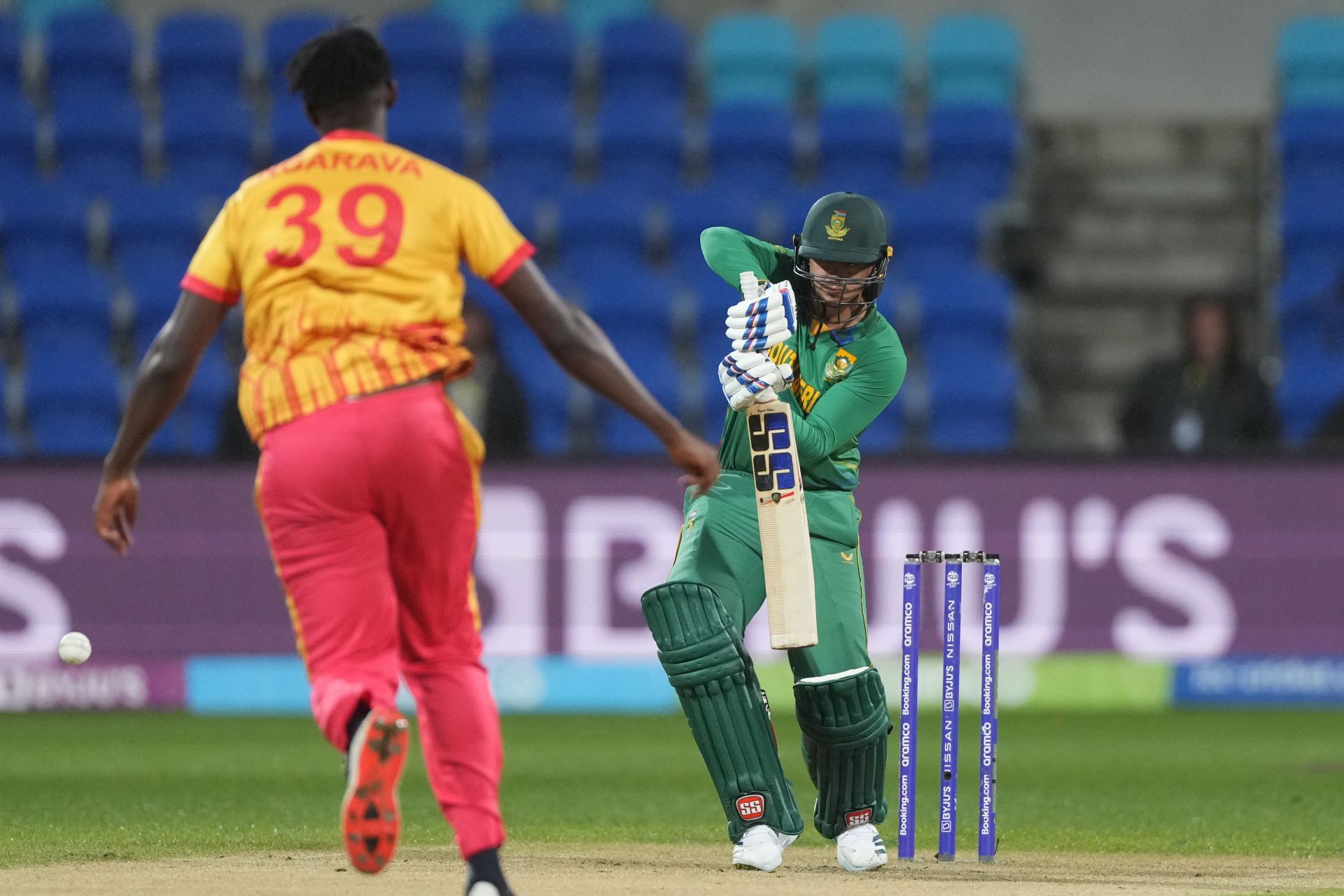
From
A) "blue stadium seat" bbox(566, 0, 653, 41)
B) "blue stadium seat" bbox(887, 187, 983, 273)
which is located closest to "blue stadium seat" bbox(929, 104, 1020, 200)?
"blue stadium seat" bbox(887, 187, 983, 273)

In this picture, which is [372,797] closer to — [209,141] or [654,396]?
[654,396]

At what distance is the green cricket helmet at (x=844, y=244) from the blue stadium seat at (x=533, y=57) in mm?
8968

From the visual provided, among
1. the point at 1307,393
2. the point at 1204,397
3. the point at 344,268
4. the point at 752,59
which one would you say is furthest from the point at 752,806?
the point at 752,59

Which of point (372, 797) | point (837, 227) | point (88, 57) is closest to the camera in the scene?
point (372, 797)

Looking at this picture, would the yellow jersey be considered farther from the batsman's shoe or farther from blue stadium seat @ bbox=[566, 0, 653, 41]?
blue stadium seat @ bbox=[566, 0, 653, 41]

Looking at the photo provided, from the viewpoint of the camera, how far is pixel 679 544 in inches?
226

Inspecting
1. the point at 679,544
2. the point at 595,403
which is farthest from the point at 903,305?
the point at 679,544

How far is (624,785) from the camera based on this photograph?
816 cm

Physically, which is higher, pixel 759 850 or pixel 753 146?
pixel 753 146

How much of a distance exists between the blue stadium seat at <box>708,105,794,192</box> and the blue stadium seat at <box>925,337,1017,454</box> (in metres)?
1.98

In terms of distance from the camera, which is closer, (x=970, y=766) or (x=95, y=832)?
(x=95, y=832)

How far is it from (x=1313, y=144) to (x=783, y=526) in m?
9.81

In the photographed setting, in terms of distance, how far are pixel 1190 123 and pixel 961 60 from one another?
1.77 meters

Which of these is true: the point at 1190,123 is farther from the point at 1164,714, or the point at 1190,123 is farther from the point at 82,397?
the point at 82,397
